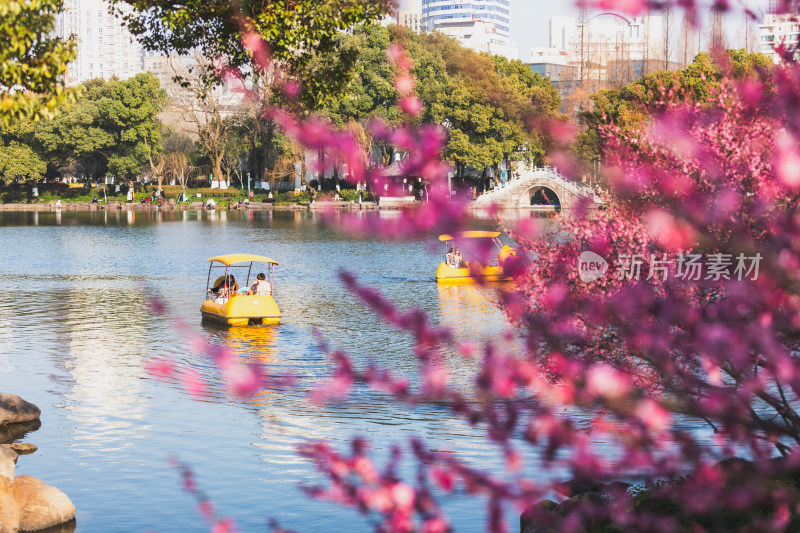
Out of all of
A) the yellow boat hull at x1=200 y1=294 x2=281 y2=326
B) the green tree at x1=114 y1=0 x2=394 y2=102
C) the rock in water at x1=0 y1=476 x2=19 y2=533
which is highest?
the green tree at x1=114 y1=0 x2=394 y2=102

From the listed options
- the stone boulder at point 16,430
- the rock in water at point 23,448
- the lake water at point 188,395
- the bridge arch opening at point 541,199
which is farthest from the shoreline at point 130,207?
the rock in water at point 23,448

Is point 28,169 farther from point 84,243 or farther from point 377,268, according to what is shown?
point 377,268

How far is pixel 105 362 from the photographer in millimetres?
24281

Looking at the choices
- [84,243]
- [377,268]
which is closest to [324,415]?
[377,268]

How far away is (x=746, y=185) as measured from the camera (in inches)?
259

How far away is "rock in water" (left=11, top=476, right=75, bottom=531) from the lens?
1285 centimetres

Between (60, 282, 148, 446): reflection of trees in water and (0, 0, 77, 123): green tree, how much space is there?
6.81 metres

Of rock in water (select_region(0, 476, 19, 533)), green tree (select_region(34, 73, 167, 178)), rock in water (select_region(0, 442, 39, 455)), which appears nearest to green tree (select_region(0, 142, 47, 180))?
green tree (select_region(34, 73, 167, 178))

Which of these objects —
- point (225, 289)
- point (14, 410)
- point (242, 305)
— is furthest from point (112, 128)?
point (14, 410)

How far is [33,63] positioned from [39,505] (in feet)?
19.3

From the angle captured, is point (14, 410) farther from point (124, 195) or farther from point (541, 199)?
point (124, 195)

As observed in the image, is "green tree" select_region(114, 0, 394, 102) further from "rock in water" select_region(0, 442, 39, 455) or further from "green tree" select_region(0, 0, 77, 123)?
"rock in water" select_region(0, 442, 39, 455)

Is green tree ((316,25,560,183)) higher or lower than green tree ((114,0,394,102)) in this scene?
higher

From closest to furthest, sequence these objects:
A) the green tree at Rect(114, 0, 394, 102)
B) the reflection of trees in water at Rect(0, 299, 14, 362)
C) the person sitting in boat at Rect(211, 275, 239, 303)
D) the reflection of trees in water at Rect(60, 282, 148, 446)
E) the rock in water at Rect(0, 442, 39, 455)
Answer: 1. the green tree at Rect(114, 0, 394, 102)
2. the rock in water at Rect(0, 442, 39, 455)
3. the reflection of trees in water at Rect(60, 282, 148, 446)
4. the reflection of trees in water at Rect(0, 299, 14, 362)
5. the person sitting in boat at Rect(211, 275, 239, 303)
